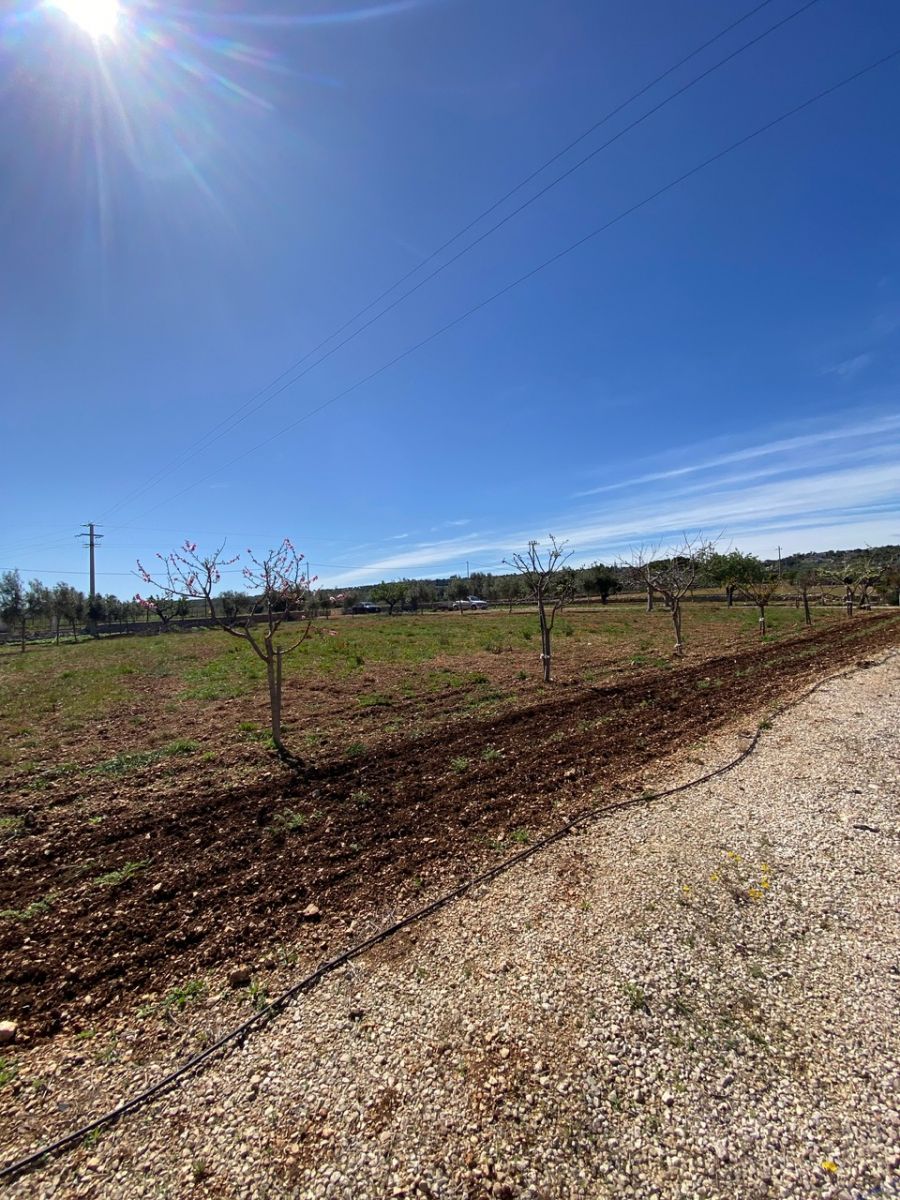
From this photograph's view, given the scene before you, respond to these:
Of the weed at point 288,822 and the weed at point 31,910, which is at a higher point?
the weed at point 288,822

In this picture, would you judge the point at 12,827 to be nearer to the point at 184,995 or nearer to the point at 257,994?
the point at 184,995

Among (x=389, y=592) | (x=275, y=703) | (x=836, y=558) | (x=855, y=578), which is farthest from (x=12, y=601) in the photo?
(x=836, y=558)

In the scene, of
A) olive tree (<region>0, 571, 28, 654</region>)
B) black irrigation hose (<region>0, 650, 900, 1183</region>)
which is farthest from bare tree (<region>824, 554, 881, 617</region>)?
olive tree (<region>0, 571, 28, 654</region>)

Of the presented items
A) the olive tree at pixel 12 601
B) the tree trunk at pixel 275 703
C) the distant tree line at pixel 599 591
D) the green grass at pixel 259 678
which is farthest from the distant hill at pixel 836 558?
the olive tree at pixel 12 601

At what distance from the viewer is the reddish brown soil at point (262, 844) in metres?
3.81

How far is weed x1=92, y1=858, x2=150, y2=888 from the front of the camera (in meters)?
4.75

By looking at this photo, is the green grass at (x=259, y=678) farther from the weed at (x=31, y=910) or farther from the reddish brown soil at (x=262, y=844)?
the weed at (x=31, y=910)

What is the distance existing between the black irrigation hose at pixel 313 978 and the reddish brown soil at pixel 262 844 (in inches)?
9.1

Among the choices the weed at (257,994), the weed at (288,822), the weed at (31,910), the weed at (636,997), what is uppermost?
the weed at (288,822)

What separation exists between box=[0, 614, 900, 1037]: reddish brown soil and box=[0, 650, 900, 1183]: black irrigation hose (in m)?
0.23

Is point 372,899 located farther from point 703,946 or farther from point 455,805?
point 703,946

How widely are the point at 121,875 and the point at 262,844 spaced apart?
4.36 feet

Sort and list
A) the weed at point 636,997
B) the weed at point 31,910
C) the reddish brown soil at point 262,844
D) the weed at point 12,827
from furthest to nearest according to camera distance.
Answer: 1. the weed at point 12,827
2. the weed at point 31,910
3. the reddish brown soil at point 262,844
4. the weed at point 636,997

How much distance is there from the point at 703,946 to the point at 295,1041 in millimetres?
2984
